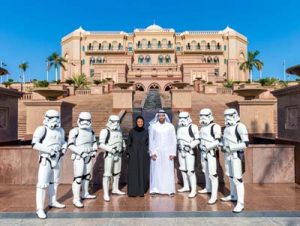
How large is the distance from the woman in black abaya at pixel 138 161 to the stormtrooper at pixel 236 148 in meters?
1.91

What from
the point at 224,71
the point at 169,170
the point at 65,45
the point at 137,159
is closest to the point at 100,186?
the point at 137,159

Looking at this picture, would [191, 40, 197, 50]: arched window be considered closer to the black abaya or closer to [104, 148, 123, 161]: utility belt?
the black abaya

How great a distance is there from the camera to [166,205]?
233 inches

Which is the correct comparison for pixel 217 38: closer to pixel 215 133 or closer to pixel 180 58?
pixel 180 58

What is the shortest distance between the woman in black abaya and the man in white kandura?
178 mm

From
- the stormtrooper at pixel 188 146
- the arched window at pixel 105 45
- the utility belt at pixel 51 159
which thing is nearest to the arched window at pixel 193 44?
the arched window at pixel 105 45

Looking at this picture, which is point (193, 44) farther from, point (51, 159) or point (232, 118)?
point (51, 159)

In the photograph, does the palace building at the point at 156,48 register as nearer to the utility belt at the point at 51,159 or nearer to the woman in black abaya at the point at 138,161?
the woman in black abaya at the point at 138,161

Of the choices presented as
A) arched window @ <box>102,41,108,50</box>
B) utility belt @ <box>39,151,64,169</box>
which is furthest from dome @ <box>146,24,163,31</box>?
utility belt @ <box>39,151,64,169</box>

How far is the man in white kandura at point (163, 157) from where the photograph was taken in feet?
21.7

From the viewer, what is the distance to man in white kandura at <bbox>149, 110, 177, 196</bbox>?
6.61m

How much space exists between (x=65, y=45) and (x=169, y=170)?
72.1 metres

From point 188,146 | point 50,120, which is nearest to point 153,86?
point 188,146

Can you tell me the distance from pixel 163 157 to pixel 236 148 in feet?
5.90
